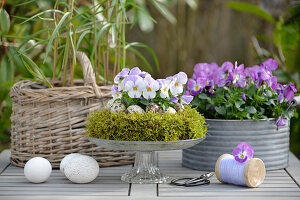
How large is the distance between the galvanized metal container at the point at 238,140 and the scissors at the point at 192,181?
0.14 m

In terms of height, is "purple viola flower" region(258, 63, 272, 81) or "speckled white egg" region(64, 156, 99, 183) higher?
"purple viola flower" region(258, 63, 272, 81)

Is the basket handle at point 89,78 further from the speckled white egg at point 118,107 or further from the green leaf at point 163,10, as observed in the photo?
the green leaf at point 163,10

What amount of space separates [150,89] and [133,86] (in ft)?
0.20

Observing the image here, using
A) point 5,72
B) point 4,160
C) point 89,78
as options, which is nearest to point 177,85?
point 89,78

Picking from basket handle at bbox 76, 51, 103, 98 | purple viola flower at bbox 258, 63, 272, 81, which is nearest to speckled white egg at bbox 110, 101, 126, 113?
basket handle at bbox 76, 51, 103, 98

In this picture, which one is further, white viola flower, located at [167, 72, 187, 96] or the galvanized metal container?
the galvanized metal container

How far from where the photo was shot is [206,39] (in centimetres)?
486

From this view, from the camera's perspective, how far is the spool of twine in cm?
154

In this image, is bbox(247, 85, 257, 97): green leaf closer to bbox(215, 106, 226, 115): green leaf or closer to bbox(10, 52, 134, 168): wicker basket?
bbox(215, 106, 226, 115): green leaf

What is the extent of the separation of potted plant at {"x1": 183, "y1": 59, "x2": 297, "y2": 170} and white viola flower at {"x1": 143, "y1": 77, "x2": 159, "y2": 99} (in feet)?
0.96

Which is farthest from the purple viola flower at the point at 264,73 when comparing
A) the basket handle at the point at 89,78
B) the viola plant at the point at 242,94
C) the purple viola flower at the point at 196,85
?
the basket handle at the point at 89,78

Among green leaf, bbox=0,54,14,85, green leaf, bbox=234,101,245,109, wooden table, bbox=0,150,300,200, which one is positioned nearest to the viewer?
wooden table, bbox=0,150,300,200

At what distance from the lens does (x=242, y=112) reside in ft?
5.84

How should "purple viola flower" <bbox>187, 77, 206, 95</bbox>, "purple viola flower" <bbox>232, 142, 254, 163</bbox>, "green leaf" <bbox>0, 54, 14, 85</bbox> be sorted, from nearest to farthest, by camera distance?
1. "purple viola flower" <bbox>232, 142, 254, 163</bbox>
2. "purple viola flower" <bbox>187, 77, 206, 95</bbox>
3. "green leaf" <bbox>0, 54, 14, 85</bbox>
